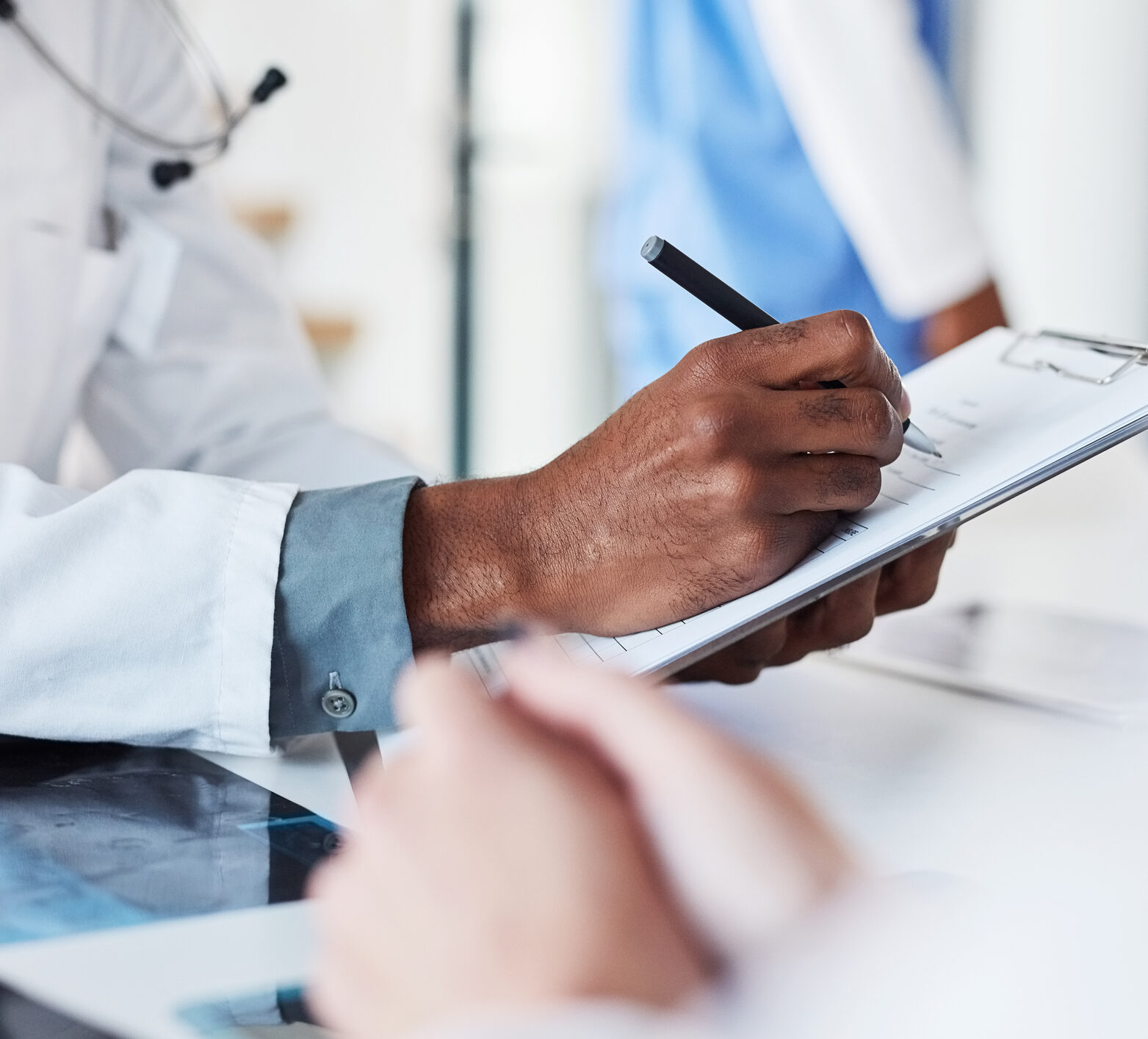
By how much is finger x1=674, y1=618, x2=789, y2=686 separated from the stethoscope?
16.9 inches

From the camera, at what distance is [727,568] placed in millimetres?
390

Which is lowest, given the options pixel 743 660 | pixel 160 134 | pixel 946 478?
pixel 743 660

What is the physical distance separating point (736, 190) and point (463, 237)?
147 centimetres

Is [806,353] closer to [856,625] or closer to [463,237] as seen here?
→ [856,625]

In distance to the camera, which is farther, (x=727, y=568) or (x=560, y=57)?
(x=560, y=57)

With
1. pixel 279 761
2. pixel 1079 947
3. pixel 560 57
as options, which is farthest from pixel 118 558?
pixel 560 57

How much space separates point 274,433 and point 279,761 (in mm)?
411

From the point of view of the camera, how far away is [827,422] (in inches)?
15.3

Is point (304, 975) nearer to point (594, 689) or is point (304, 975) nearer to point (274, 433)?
point (594, 689)

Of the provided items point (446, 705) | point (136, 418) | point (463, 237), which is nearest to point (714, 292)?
point (446, 705)

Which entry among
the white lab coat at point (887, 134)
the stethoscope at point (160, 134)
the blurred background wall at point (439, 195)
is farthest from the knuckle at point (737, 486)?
the blurred background wall at point (439, 195)

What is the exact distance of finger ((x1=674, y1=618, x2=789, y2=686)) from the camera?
479 millimetres

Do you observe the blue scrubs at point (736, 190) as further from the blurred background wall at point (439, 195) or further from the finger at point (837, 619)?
the blurred background wall at point (439, 195)

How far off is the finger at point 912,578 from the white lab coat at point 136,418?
0.27 meters
